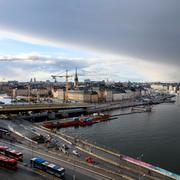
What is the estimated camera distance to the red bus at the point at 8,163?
710 inches

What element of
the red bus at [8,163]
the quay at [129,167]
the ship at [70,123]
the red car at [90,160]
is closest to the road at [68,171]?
the red bus at [8,163]

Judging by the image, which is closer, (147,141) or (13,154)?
(13,154)

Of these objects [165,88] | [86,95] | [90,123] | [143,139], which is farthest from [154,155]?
[165,88]

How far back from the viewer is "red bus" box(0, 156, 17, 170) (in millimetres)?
18031

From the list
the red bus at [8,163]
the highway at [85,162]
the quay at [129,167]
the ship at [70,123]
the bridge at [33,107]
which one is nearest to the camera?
the highway at [85,162]

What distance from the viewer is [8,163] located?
59.8 ft

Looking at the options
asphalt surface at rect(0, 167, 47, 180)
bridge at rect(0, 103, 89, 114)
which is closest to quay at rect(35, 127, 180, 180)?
asphalt surface at rect(0, 167, 47, 180)

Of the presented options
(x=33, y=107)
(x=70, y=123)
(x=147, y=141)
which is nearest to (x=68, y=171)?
(x=147, y=141)

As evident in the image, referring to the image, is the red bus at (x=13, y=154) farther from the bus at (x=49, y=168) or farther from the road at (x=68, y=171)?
the bus at (x=49, y=168)

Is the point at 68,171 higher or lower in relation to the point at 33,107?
lower

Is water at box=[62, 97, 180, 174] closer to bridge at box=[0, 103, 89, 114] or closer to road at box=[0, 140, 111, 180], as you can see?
road at box=[0, 140, 111, 180]

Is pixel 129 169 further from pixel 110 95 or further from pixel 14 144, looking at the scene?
pixel 110 95

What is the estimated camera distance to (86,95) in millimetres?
80625

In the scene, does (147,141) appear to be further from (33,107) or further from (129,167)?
(33,107)
